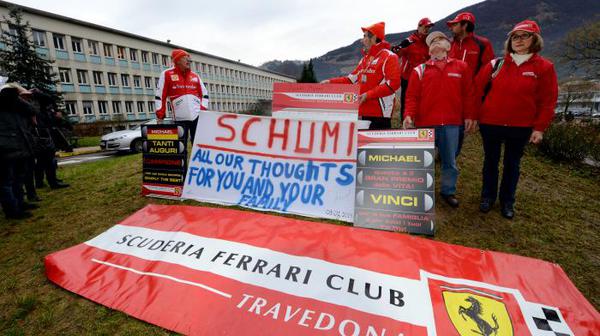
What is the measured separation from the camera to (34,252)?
2898 mm

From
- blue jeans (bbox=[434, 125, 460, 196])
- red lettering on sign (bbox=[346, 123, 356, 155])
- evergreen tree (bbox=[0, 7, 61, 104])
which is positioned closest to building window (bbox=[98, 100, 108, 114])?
evergreen tree (bbox=[0, 7, 61, 104])

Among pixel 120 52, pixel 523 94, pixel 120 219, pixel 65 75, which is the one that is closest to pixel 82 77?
pixel 65 75

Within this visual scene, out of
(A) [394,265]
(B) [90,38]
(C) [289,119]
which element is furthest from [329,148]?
(B) [90,38]

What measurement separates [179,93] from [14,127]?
208 cm

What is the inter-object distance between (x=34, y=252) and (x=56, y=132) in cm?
310

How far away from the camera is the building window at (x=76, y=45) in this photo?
29616mm

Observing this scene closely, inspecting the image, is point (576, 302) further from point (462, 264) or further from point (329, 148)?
point (329, 148)

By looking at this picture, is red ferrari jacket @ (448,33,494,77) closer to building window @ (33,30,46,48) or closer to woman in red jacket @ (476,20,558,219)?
woman in red jacket @ (476,20,558,219)

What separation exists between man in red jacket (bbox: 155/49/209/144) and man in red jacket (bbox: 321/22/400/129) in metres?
2.64

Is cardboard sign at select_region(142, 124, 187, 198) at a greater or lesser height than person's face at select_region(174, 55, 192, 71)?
lesser

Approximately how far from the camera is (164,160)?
4074mm

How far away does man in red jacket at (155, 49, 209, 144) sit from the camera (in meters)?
4.50

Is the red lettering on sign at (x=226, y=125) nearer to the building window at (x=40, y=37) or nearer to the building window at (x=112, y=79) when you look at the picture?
the building window at (x=40, y=37)

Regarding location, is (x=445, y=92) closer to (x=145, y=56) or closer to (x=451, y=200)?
(x=451, y=200)
